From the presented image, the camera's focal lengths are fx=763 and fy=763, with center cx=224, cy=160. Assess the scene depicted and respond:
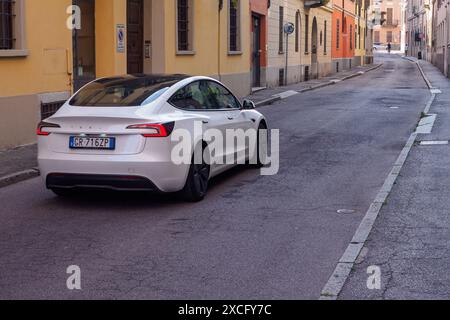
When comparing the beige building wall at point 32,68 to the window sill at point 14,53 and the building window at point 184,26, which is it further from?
the building window at point 184,26

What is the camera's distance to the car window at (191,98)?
8.89 m

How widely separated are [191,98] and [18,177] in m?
2.76

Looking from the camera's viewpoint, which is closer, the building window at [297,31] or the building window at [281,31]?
the building window at [281,31]

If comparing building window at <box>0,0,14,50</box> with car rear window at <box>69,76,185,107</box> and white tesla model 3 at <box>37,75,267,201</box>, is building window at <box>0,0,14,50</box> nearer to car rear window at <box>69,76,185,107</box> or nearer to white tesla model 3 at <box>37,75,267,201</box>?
car rear window at <box>69,76,185,107</box>

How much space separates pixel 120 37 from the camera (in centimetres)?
1636

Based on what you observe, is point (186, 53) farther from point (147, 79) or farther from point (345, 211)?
point (345, 211)

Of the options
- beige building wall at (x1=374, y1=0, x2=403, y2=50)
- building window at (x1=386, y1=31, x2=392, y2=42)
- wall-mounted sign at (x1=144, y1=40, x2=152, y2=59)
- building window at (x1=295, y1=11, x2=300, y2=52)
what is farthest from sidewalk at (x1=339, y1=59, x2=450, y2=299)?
building window at (x1=386, y1=31, x2=392, y2=42)

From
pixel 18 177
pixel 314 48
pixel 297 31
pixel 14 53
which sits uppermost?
pixel 297 31

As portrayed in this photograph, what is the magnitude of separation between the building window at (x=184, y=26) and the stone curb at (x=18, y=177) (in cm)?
978

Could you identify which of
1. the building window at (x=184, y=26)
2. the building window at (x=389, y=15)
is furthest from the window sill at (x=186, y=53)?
the building window at (x=389, y=15)

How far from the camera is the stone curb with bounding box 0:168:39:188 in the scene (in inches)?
390

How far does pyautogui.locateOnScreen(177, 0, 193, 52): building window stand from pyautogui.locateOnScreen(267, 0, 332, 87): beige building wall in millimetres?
10380

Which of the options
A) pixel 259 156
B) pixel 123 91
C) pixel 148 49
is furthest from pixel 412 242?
pixel 148 49

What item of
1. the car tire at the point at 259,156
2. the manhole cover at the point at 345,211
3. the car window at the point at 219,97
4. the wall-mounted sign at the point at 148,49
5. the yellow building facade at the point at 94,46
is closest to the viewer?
the manhole cover at the point at 345,211
